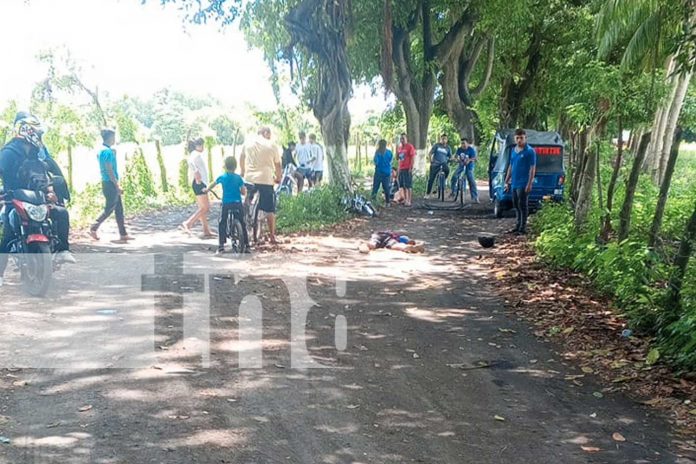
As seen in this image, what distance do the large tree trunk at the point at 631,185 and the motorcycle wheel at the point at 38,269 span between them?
6849 mm

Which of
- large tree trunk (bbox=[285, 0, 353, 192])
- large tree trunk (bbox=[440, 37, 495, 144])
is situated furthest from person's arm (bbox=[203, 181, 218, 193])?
large tree trunk (bbox=[440, 37, 495, 144])

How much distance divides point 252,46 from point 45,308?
564 inches

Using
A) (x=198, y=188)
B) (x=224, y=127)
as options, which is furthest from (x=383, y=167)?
(x=224, y=127)

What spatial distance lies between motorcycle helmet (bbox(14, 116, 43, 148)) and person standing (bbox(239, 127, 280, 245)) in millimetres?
3517

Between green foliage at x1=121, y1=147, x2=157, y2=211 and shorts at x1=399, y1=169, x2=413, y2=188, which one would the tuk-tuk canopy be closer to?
shorts at x1=399, y1=169, x2=413, y2=188

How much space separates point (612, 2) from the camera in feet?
36.6

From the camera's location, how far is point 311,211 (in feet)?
46.8

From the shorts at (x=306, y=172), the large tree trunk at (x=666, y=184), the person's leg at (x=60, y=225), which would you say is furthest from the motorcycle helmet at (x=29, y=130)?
the shorts at (x=306, y=172)

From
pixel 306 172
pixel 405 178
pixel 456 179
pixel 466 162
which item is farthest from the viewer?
pixel 456 179

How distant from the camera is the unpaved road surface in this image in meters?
4.00

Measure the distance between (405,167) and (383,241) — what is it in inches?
251

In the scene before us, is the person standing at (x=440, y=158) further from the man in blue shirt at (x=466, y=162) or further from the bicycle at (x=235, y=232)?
the bicycle at (x=235, y=232)

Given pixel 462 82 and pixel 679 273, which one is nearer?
pixel 679 273

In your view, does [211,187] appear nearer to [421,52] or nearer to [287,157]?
[287,157]
